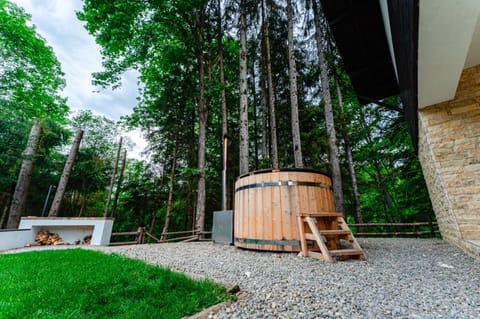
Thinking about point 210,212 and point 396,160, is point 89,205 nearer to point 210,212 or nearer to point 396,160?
point 210,212

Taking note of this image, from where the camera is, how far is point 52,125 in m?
8.93

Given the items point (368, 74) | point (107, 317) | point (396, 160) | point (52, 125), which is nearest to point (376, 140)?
point (396, 160)

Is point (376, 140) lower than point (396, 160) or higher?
higher

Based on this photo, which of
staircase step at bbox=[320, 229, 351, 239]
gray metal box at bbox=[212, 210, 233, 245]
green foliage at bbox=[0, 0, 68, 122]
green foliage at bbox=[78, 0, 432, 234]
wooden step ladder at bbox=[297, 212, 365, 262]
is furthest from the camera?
green foliage at bbox=[0, 0, 68, 122]

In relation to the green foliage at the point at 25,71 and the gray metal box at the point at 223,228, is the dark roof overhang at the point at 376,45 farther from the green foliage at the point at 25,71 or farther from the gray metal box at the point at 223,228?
the green foliage at the point at 25,71

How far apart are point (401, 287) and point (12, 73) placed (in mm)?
14598

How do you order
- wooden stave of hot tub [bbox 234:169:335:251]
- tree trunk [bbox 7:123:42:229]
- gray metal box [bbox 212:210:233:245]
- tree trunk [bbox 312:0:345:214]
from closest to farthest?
wooden stave of hot tub [bbox 234:169:335:251], gray metal box [bbox 212:210:233:245], tree trunk [bbox 312:0:345:214], tree trunk [bbox 7:123:42:229]

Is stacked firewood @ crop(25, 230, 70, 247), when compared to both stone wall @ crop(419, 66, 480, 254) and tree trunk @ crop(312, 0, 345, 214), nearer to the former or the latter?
tree trunk @ crop(312, 0, 345, 214)

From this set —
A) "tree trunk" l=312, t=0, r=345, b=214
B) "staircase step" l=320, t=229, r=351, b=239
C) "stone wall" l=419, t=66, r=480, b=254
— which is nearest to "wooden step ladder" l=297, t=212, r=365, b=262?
"staircase step" l=320, t=229, r=351, b=239

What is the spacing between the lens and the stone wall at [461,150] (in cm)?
249

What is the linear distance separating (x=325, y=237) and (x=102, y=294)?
2806 millimetres

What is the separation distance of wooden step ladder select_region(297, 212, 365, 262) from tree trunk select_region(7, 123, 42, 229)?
10722 millimetres

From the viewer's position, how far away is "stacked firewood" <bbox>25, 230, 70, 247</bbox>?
233 inches

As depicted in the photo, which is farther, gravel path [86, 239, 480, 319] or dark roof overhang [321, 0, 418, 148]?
dark roof overhang [321, 0, 418, 148]
